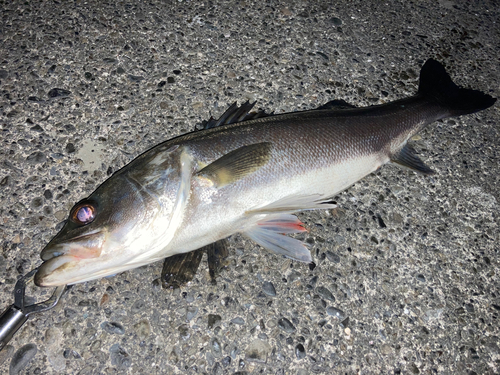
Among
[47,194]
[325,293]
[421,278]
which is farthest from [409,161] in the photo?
[47,194]

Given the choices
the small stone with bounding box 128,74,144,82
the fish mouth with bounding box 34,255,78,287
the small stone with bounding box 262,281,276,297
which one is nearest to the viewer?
the fish mouth with bounding box 34,255,78,287

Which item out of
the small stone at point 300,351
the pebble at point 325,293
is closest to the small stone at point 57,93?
the pebble at point 325,293

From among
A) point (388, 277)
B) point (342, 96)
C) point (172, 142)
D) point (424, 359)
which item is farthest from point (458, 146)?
point (172, 142)

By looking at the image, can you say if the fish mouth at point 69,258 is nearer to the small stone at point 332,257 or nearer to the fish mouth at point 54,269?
the fish mouth at point 54,269

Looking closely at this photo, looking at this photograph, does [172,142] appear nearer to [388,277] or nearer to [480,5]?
[388,277]

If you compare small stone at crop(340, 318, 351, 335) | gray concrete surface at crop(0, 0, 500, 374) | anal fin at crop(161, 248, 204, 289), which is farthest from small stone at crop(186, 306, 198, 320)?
small stone at crop(340, 318, 351, 335)

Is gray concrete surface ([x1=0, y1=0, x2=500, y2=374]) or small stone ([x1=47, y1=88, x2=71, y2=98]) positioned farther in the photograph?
small stone ([x1=47, y1=88, x2=71, y2=98])

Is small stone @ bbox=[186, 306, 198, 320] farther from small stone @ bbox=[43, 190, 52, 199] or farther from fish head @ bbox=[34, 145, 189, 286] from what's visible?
small stone @ bbox=[43, 190, 52, 199]
